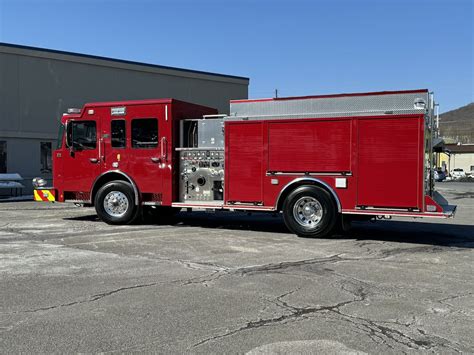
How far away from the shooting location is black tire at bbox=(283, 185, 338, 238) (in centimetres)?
967

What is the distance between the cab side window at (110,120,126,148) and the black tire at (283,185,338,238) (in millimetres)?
4339

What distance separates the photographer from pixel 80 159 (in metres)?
12.2

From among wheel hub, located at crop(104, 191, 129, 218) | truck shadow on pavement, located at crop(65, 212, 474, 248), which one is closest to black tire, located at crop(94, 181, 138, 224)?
wheel hub, located at crop(104, 191, 129, 218)

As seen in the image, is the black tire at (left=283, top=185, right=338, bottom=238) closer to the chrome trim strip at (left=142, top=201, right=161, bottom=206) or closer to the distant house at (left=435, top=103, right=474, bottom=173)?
the chrome trim strip at (left=142, top=201, right=161, bottom=206)

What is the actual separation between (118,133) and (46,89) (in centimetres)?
1273

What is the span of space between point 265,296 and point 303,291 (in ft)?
1.73

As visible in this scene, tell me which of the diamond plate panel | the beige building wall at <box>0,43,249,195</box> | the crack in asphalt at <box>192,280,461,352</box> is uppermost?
the beige building wall at <box>0,43,249,195</box>

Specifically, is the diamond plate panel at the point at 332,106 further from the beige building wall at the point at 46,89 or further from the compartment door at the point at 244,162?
the beige building wall at the point at 46,89

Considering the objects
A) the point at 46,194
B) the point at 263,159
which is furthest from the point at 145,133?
the point at 46,194

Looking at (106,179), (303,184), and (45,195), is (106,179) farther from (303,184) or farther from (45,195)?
(303,184)

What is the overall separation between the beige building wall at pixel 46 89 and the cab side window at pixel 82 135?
1093 centimetres

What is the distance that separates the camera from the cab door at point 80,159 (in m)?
12.1

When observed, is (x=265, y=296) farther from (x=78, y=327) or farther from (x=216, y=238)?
(x=216, y=238)

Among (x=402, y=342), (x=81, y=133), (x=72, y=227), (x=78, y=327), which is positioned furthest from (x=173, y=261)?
(x=81, y=133)
